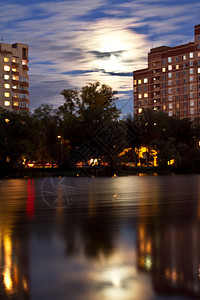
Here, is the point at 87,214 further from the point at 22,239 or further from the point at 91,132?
the point at 91,132

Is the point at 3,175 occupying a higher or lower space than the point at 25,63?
lower

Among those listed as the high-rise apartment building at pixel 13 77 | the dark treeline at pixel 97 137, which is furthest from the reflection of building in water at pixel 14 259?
the high-rise apartment building at pixel 13 77

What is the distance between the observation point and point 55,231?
476 inches

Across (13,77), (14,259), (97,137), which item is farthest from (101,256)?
(13,77)

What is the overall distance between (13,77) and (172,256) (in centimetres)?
13757

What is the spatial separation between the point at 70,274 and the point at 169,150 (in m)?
71.5

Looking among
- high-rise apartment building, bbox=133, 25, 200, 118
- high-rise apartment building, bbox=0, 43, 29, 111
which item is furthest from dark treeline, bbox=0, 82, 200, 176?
high-rise apartment building, bbox=133, 25, 200, 118

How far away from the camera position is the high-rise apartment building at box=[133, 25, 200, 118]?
152 metres

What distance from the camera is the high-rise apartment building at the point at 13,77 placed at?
453 feet

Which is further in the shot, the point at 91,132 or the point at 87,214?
the point at 91,132

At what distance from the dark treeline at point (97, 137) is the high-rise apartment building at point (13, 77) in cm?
3342

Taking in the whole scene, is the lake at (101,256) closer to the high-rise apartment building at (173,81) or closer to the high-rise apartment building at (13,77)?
the high-rise apartment building at (13,77)

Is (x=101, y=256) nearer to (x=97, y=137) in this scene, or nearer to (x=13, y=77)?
(x=97, y=137)

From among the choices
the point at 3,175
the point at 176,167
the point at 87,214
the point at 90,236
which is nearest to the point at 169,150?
the point at 176,167
